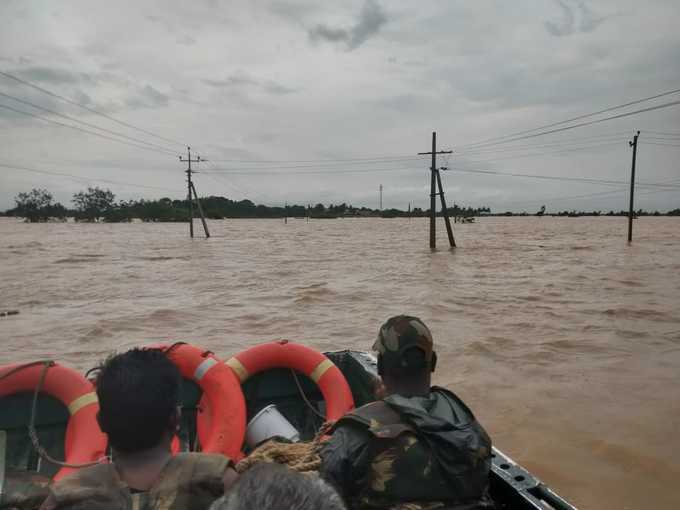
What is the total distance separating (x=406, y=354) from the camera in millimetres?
2135

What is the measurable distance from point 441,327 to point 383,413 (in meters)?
7.99

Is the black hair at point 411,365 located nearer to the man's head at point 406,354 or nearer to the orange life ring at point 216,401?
the man's head at point 406,354

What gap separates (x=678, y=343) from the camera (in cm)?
829

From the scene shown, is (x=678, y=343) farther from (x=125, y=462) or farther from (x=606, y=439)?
(x=125, y=462)

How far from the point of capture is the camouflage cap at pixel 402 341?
2137 mm

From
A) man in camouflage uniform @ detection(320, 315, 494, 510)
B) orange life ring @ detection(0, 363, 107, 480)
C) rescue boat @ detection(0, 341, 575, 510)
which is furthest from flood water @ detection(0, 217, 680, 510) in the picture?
orange life ring @ detection(0, 363, 107, 480)

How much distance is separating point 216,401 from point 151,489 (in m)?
Result: 2.11

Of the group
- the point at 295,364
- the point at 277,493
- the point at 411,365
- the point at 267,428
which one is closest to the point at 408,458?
the point at 411,365

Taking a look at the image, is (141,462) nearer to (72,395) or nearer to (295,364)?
(72,395)

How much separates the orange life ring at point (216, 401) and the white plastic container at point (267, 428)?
16 cm

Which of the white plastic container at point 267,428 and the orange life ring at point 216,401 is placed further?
the white plastic container at point 267,428

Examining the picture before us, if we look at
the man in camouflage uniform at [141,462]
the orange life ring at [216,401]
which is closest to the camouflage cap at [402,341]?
the man in camouflage uniform at [141,462]

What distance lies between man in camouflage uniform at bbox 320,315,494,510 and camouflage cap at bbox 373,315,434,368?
0.16 m

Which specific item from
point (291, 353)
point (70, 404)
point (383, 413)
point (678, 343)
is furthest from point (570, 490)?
point (678, 343)
